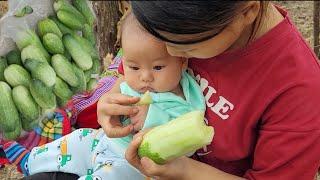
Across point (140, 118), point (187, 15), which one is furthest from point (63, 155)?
point (187, 15)

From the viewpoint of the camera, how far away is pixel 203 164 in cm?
171

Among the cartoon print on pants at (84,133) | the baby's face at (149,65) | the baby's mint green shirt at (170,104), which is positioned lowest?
the cartoon print on pants at (84,133)

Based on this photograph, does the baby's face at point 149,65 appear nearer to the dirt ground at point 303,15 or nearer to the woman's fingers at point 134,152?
the woman's fingers at point 134,152

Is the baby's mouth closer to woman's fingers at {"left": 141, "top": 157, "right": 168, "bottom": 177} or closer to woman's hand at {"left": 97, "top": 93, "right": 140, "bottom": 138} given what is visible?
woman's hand at {"left": 97, "top": 93, "right": 140, "bottom": 138}

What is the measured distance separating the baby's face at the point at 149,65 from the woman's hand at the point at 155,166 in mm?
209

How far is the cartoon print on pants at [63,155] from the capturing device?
83.2 inches

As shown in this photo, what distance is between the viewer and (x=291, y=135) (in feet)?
5.11

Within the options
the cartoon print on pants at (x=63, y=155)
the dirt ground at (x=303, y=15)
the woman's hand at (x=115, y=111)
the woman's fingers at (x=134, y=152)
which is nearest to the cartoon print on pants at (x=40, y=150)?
the cartoon print on pants at (x=63, y=155)

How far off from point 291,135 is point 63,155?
97 cm

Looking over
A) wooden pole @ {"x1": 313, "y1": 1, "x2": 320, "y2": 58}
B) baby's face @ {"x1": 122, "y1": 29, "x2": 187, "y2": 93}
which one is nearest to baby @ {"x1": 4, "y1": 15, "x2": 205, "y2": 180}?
baby's face @ {"x1": 122, "y1": 29, "x2": 187, "y2": 93}

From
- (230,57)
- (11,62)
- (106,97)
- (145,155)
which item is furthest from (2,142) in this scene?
(230,57)

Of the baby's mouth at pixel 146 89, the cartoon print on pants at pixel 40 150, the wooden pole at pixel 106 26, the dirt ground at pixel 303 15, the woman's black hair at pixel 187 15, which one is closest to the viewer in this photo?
the woman's black hair at pixel 187 15

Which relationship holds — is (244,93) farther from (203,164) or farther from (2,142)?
(2,142)

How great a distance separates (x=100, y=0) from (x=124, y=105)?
5.09ft
